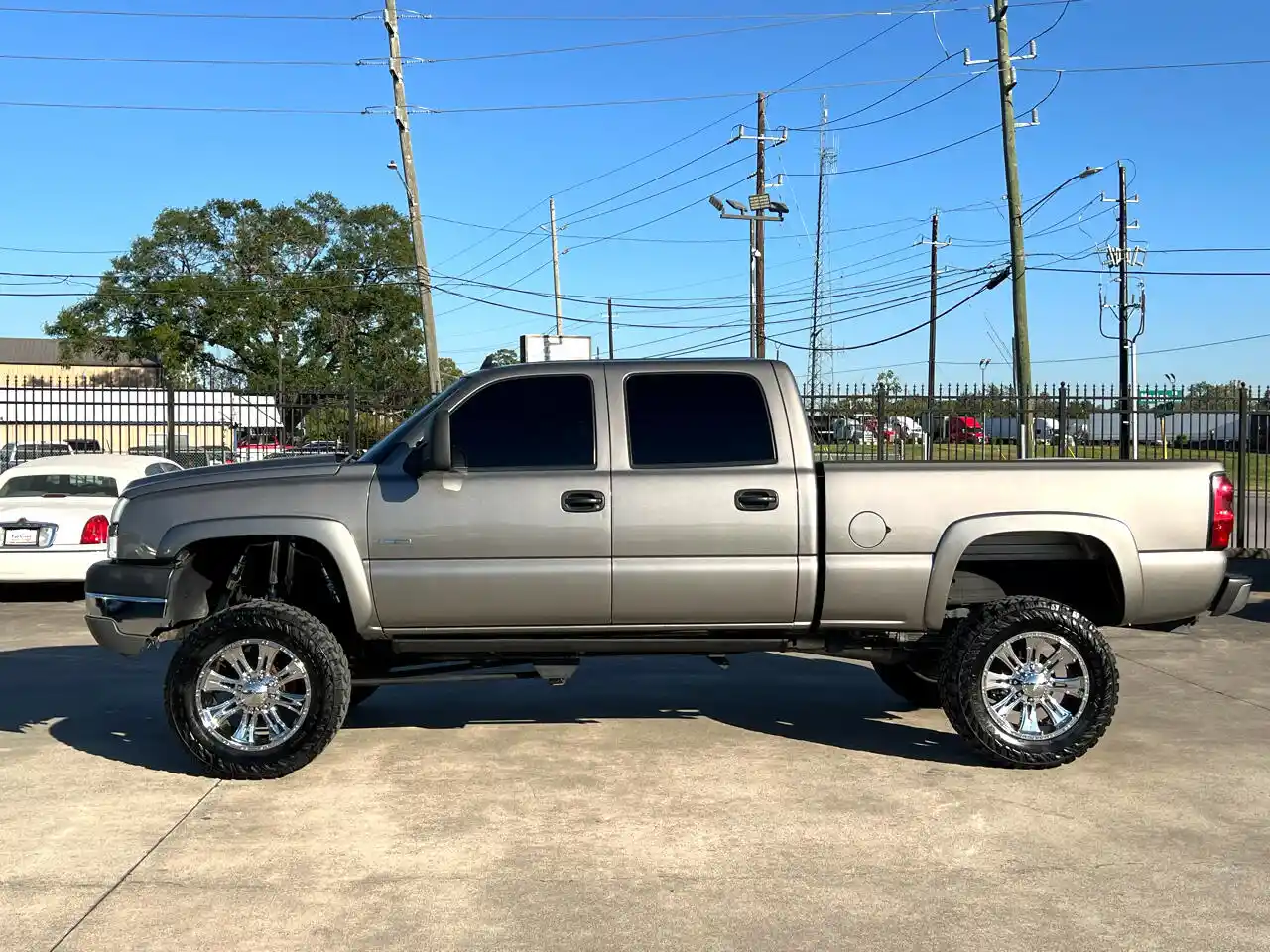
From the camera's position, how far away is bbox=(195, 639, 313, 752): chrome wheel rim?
19.6ft

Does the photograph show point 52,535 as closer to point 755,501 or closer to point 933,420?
point 755,501

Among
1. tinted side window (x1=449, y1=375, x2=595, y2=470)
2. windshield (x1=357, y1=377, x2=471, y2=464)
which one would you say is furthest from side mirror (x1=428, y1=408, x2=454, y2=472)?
windshield (x1=357, y1=377, x2=471, y2=464)

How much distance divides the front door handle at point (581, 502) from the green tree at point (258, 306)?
2140 inches

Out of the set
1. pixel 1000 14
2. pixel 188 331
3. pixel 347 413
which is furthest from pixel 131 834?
pixel 188 331

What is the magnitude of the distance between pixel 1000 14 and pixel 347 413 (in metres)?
15.2

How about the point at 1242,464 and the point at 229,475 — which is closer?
the point at 229,475

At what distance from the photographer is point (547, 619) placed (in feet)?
19.8

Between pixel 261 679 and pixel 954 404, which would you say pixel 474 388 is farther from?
pixel 954 404

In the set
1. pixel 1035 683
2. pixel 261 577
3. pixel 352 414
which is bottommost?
pixel 1035 683

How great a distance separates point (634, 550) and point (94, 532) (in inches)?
300

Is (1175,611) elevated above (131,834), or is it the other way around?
(1175,611)

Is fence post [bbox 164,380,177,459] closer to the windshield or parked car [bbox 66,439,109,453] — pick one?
parked car [bbox 66,439,109,453]

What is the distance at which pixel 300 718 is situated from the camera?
5.98m

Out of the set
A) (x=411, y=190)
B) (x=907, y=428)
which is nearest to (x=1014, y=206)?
(x=907, y=428)
